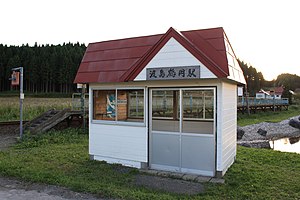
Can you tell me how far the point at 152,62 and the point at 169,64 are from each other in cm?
49

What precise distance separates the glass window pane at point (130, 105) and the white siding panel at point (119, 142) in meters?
0.45

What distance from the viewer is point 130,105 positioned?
8.10 m

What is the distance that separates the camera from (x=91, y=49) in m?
8.42

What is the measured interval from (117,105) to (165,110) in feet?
4.68

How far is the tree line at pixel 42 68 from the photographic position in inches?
2029

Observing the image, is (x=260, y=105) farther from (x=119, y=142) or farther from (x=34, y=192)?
(x=34, y=192)

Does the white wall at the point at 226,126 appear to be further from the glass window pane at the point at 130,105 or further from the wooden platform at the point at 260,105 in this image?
the wooden platform at the point at 260,105

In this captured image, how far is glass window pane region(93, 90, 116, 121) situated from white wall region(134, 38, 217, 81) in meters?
1.46

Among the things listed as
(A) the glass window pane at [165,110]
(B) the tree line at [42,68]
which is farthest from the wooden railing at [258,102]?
(B) the tree line at [42,68]

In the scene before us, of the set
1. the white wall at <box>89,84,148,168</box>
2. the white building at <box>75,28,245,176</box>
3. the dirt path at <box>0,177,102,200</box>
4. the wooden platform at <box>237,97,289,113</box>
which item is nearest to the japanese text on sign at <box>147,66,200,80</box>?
the white building at <box>75,28,245,176</box>

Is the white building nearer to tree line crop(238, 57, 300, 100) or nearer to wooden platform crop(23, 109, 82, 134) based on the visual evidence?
wooden platform crop(23, 109, 82, 134)

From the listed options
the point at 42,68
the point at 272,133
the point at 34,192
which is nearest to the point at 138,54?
the point at 34,192

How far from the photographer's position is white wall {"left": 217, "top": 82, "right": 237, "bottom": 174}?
6234 mm

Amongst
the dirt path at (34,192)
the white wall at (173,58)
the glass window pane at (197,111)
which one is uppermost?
the white wall at (173,58)
